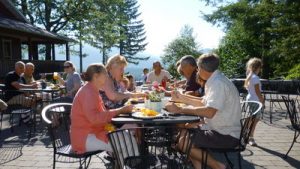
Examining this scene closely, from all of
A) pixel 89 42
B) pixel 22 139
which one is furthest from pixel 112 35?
pixel 22 139

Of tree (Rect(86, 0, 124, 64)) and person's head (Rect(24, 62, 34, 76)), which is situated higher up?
tree (Rect(86, 0, 124, 64))

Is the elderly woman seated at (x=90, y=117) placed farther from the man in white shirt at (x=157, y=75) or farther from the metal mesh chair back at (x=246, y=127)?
the man in white shirt at (x=157, y=75)

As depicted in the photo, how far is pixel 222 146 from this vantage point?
12.0 feet

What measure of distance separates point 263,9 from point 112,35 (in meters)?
16.8

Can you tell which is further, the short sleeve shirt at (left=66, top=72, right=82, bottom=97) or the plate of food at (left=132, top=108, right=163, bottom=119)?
the short sleeve shirt at (left=66, top=72, right=82, bottom=97)

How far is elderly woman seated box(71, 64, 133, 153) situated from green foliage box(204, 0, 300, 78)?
1545 cm

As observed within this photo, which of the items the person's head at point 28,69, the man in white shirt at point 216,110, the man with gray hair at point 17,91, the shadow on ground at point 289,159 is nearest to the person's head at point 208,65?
the man in white shirt at point 216,110

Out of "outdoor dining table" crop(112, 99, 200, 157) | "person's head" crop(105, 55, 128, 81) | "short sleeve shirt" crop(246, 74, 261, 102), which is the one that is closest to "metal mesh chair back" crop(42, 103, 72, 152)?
"outdoor dining table" crop(112, 99, 200, 157)

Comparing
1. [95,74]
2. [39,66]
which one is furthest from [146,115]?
[39,66]

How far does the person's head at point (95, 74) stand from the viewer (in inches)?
141

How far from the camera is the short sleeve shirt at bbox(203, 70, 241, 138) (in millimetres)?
3533

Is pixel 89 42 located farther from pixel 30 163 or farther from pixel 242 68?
pixel 30 163

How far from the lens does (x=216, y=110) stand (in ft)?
11.6

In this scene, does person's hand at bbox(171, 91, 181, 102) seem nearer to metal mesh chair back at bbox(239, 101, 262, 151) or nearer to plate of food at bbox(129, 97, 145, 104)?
plate of food at bbox(129, 97, 145, 104)
